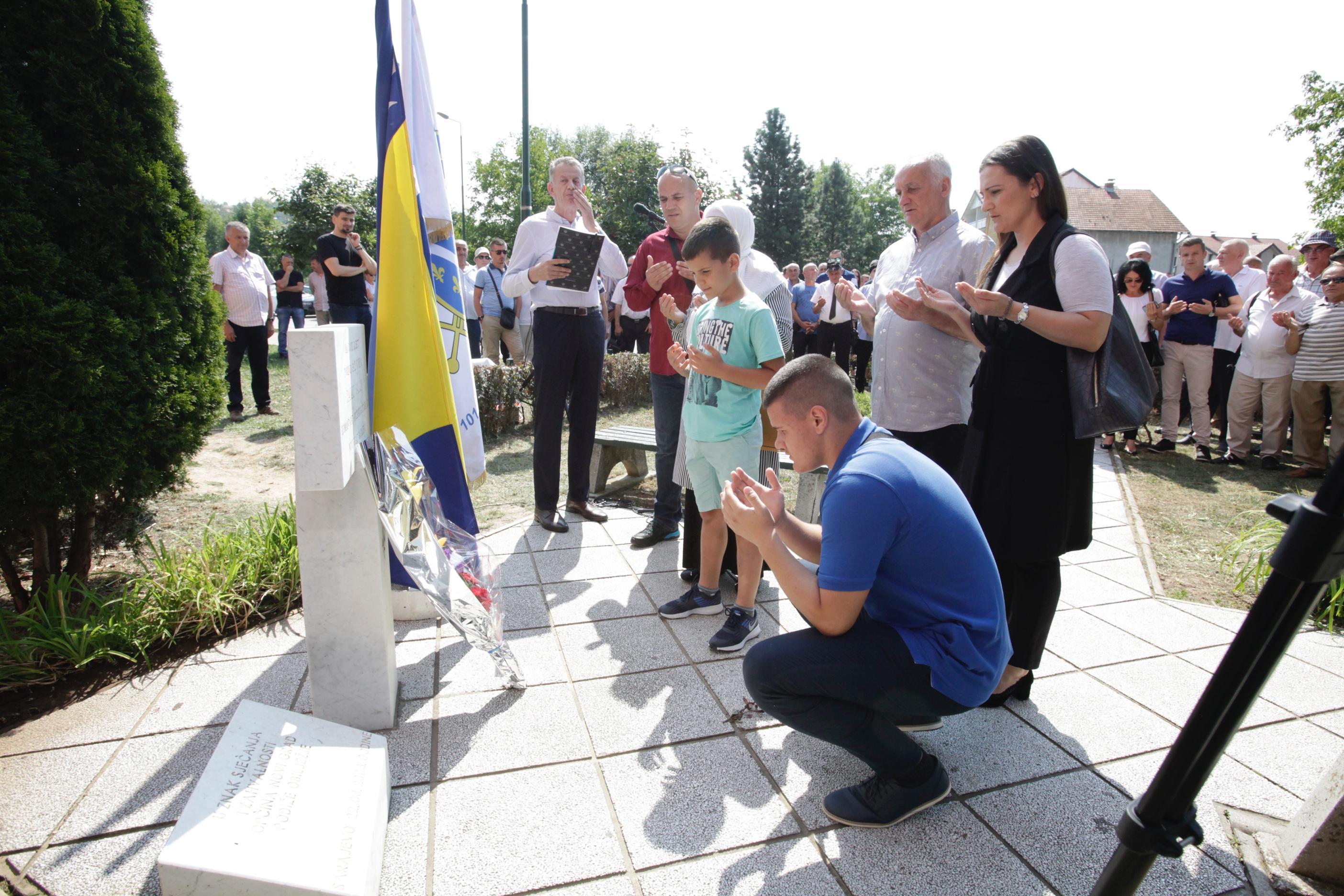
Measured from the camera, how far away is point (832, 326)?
40.0 feet

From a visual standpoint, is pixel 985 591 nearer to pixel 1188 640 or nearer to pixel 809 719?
pixel 809 719

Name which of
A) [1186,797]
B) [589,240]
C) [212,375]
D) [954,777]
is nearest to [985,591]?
[954,777]

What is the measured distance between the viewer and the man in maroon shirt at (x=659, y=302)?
399 centimetres

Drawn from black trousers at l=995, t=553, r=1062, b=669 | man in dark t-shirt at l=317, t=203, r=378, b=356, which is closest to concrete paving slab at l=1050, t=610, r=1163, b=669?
black trousers at l=995, t=553, r=1062, b=669

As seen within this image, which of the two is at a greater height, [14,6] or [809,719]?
[14,6]

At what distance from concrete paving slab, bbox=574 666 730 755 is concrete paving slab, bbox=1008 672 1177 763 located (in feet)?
3.87

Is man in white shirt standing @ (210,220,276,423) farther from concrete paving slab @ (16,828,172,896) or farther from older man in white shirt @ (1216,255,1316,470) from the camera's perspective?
older man in white shirt @ (1216,255,1316,470)

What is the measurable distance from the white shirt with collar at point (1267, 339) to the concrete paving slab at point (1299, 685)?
5058 mm

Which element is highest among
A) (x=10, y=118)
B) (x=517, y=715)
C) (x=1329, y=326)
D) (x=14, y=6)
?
(x=14, y=6)

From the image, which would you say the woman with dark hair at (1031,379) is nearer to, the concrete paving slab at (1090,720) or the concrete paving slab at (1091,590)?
the concrete paving slab at (1090,720)

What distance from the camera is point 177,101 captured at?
3.19 metres

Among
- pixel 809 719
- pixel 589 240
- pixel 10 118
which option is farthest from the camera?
pixel 589 240

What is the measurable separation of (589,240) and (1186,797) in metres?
3.96

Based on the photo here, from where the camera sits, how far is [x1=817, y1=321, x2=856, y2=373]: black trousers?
39.8 ft
